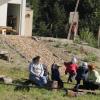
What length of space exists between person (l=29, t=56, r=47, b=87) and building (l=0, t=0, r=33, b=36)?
16.7 m

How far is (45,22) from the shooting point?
57406mm

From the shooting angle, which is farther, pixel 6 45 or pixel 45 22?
pixel 45 22

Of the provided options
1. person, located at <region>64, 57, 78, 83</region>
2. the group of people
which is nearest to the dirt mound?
person, located at <region>64, 57, 78, 83</region>

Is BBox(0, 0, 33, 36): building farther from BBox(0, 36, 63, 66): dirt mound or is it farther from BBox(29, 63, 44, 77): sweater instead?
BBox(29, 63, 44, 77): sweater

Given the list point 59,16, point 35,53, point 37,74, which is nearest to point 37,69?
point 37,74

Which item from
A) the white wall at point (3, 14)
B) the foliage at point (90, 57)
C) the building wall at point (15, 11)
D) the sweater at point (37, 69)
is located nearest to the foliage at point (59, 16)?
the building wall at point (15, 11)

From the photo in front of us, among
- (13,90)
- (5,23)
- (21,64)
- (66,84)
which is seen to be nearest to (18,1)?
(5,23)

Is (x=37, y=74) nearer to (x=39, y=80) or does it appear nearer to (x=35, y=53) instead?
(x=39, y=80)

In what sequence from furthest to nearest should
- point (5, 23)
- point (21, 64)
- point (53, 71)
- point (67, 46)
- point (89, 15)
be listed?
point (89, 15) → point (5, 23) → point (67, 46) → point (21, 64) → point (53, 71)

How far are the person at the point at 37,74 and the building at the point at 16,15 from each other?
16676 millimetres

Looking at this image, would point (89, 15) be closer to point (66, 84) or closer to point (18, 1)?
point (18, 1)

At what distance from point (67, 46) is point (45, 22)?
28214 mm

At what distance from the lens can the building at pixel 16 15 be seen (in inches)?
1416

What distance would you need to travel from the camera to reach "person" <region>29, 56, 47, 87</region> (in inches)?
745
